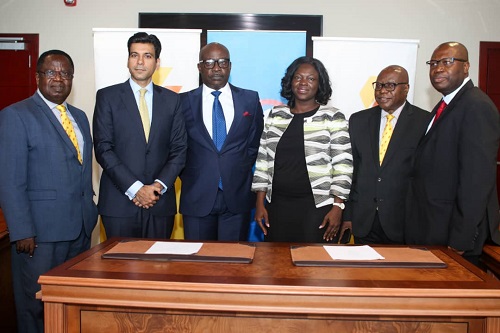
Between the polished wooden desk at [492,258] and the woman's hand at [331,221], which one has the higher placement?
the woman's hand at [331,221]

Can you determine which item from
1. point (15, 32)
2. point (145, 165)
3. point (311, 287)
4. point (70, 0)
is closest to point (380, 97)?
point (145, 165)

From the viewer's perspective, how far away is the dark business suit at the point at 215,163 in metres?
2.65

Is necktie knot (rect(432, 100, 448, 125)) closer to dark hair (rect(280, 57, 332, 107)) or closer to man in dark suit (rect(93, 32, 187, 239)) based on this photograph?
dark hair (rect(280, 57, 332, 107))

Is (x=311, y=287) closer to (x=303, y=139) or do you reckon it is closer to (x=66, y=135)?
(x=303, y=139)

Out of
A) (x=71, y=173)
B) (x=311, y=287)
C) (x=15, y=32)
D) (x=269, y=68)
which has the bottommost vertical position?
(x=311, y=287)

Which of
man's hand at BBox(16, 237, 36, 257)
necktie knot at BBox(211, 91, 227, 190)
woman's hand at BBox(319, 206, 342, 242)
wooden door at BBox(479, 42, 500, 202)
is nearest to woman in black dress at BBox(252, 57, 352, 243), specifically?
woman's hand at BBox(319, 206, 342, 242)

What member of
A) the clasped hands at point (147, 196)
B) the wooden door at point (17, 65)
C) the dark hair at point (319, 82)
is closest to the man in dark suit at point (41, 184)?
the clasped hands at point (147, 196)

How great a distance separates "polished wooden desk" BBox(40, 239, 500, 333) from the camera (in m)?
1.40

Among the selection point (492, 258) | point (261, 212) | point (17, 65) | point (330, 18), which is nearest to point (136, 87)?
point (261, 212)

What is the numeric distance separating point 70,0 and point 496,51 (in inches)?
171

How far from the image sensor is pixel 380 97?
2.68m

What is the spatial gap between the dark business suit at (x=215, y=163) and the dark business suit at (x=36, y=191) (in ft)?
2.10

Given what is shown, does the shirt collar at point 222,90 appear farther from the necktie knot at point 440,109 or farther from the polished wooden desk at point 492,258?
the polished wooden desk at point 492,258

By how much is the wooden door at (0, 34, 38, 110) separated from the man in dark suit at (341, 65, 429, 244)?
353cm
